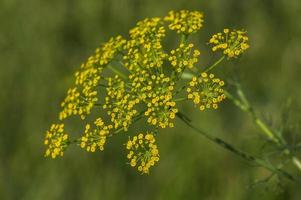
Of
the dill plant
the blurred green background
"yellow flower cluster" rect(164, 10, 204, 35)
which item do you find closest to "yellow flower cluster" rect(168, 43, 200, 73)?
the dill plant

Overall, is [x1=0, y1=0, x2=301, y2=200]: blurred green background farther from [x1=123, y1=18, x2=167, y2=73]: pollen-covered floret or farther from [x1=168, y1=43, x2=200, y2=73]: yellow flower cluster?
[x1=168, y1=43, x2=200, y2=73]: yellow flower cluster

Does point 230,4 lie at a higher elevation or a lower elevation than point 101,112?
higher

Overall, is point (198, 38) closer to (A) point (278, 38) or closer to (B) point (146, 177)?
(A) point (278, 38)

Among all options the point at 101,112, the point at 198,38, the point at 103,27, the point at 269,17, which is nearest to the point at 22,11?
the point at 103,27

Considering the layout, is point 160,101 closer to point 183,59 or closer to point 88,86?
point 183,59

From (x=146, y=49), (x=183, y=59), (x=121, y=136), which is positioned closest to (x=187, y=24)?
(x=146, y=49)

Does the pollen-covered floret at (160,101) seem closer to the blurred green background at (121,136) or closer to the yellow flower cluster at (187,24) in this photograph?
the yellow flower cluster at (187,24)

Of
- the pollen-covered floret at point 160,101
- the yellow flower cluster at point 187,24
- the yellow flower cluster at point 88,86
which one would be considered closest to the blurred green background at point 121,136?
the yellow flower cluster at point 88,86
